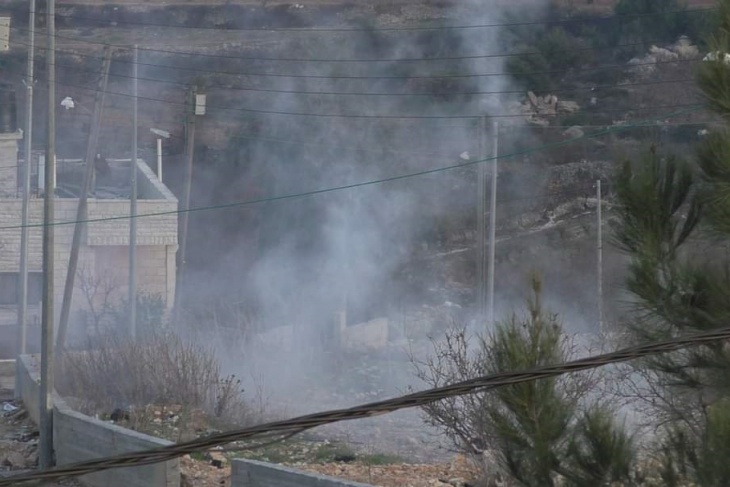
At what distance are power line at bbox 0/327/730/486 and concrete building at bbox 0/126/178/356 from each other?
2556 centimetres

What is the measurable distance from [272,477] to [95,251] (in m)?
20.9

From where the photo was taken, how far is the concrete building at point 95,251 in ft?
97.3

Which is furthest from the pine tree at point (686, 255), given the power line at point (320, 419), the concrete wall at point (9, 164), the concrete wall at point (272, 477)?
the concrete wall at point (9, 164)

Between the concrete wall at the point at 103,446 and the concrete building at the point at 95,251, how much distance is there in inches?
540

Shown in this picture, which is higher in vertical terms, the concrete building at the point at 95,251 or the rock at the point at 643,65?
the rock at the point at 643,65

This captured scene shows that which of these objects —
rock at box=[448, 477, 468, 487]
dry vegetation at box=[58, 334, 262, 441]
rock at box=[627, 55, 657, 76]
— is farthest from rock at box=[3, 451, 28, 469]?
rock at box=[627, 55, 657, 76]

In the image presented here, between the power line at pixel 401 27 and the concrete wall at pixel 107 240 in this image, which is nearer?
the concrete wall at pixel 107 240

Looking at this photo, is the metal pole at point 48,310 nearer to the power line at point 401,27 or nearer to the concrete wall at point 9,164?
the concrete wall at point 9,164

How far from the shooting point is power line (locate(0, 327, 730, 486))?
122 inches

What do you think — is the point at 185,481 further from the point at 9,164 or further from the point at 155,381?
the point at 9,164

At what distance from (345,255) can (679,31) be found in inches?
624

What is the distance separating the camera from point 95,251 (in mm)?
30531

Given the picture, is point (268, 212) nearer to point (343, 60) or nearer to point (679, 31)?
point (343, 60)

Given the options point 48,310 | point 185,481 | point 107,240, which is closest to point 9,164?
point 107,240
